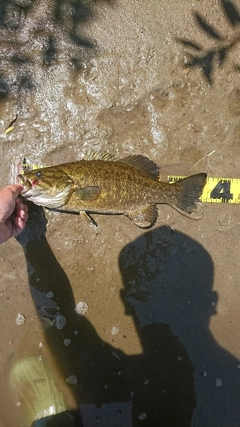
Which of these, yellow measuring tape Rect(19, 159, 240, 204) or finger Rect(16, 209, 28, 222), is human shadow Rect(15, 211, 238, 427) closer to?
finger Rect(16, 209, 28, 222)

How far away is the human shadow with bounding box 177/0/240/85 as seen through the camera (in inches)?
160

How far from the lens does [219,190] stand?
4.11 meters

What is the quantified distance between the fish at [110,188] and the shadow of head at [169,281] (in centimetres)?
40

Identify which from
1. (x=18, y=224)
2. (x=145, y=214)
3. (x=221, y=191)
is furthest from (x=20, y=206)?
(x=221, y=191)

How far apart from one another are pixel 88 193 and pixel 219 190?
1.52m

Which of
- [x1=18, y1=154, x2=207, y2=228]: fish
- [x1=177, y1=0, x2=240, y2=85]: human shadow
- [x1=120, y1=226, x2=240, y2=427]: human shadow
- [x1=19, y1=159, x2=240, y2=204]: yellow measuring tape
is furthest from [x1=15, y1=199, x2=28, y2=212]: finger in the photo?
[x1=177, y1=0, x2=240, y2=85]: human shadow

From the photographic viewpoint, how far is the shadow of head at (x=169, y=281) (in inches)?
165

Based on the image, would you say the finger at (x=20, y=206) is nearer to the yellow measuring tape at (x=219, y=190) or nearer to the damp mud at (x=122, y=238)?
the damp mud at (x=122, y=238)

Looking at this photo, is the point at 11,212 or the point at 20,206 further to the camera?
the point at 20,206

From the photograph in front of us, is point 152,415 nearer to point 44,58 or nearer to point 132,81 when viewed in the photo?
point 132,81

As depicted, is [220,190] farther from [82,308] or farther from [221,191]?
[82,308]

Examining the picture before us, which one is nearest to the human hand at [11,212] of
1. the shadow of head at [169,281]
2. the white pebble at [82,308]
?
the white pebble at [82,308]

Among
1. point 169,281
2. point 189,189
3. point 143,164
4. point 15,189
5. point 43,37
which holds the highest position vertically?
point 43,37

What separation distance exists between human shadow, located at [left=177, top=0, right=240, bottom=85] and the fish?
1.28 metres
